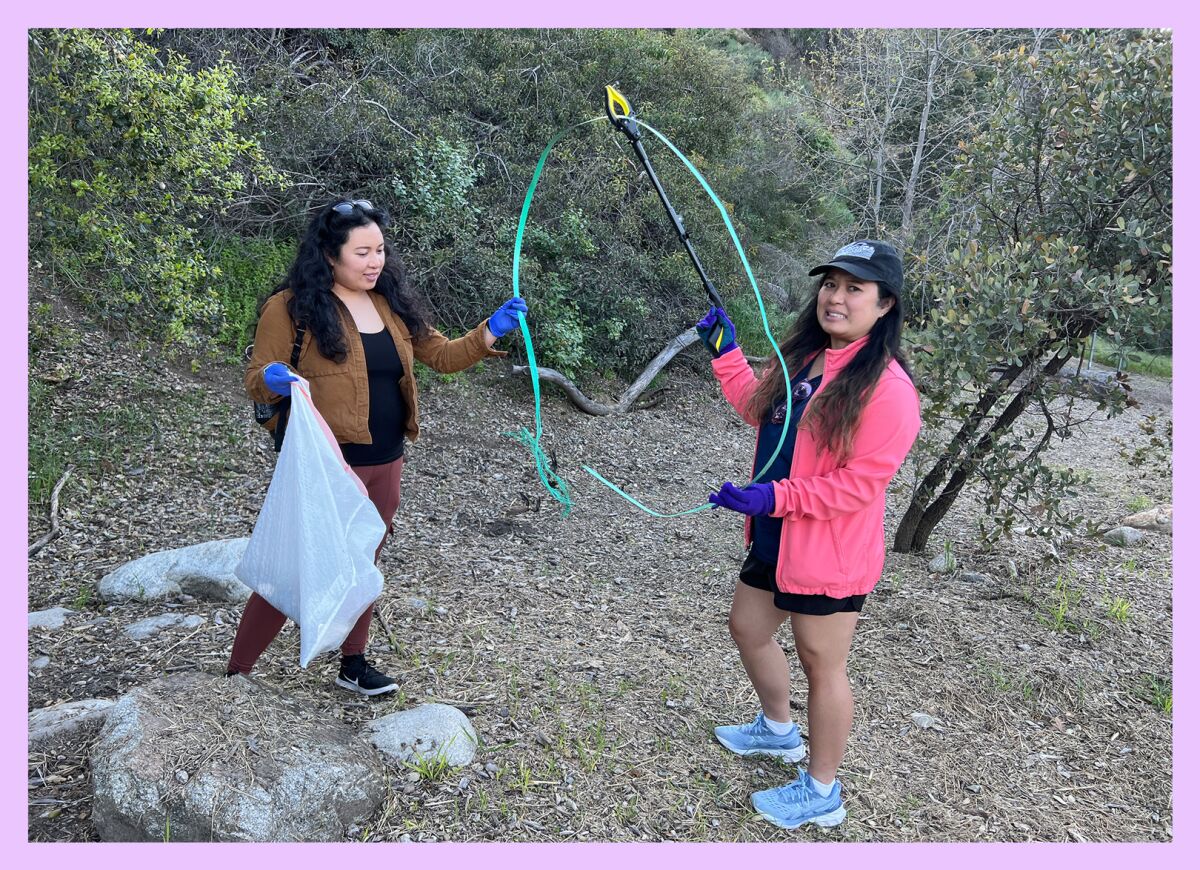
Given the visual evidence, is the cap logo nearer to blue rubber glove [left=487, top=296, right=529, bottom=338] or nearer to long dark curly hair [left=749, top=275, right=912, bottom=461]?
long dark curly hair [left=749, top=275, right=912, bottom=461]

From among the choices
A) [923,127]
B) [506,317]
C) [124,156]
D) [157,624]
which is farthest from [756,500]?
[923,127]

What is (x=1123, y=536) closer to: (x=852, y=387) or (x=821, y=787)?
(x=821, y=787)

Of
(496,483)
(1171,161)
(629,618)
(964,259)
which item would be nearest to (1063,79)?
(1171,161)

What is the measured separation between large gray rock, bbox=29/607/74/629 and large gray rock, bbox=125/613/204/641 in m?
0.32

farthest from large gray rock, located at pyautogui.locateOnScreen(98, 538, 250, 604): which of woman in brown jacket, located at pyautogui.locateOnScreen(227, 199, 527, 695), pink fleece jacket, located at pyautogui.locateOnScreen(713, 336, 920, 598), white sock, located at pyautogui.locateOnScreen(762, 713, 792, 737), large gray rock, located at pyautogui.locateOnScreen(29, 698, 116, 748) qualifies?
pink fleece jacket, located at pyautogui.locateOnScreen(713, 336, 920, 598)

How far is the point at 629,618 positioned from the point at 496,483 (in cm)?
204

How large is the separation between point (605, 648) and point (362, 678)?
43.3 inches

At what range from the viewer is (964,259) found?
4.01 m

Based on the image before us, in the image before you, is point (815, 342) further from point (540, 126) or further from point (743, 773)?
point (540, 126)

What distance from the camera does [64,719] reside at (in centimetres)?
288

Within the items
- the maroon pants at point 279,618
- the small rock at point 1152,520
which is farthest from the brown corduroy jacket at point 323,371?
the small rock at point 1152,520

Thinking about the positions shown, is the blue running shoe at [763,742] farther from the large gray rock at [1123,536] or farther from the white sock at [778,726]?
the large gray rock at [1123,536]

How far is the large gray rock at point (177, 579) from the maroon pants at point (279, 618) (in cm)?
100

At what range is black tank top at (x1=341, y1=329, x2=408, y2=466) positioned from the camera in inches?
116
